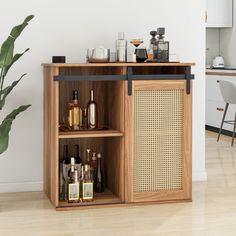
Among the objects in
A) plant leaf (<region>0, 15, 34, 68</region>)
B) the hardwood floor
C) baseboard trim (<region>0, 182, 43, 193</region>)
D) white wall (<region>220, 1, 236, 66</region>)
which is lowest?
the hardwood floor

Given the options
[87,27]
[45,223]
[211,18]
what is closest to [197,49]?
[87,27]

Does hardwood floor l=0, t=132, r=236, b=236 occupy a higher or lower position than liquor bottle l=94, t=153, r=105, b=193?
lower

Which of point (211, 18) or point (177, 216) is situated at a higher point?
point (211, 18)

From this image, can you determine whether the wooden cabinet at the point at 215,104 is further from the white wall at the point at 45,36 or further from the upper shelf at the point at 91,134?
the upper shelf at the point at 91,134

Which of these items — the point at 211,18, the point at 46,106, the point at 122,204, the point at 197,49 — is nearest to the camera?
the point at 122,204

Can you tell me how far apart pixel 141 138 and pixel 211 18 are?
16.0ft

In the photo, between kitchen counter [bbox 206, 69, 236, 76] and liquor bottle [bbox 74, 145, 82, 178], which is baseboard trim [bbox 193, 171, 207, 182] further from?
kitchen counter [bbox 206, 69, 236, 76]

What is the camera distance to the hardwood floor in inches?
140

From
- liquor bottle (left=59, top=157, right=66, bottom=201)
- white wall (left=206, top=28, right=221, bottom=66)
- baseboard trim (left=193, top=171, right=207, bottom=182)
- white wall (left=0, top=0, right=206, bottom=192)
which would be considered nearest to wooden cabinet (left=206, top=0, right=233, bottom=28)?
white wall (left=206, top=28, right=221, bottom=66)

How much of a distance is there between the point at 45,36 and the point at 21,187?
1.17m

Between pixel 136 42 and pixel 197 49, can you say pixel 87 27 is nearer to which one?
pixel 136 42

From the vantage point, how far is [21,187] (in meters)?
Result: 4.61

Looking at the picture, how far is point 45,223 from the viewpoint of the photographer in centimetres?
373

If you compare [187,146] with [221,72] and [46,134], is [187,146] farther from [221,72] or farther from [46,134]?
[221,72]
